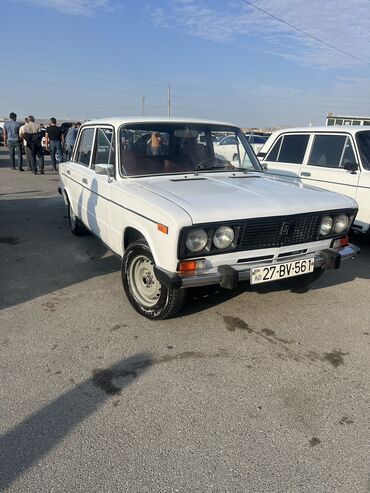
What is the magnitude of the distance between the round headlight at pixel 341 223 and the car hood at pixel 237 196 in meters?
0.11

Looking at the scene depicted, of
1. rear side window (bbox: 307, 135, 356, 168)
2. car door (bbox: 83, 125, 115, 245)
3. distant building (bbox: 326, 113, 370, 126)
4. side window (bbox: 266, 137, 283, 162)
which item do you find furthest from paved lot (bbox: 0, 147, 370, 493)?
distant building (bbox: 326, 113, 370, 126)

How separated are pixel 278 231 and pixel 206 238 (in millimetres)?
703

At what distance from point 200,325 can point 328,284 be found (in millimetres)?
1931

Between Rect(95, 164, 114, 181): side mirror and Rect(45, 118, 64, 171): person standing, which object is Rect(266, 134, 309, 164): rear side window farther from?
Rect(45, 118, 64, 171): person standing

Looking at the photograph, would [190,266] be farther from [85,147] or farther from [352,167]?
[352,167]

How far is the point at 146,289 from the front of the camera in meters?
3.85

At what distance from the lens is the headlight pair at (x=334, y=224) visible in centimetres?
376

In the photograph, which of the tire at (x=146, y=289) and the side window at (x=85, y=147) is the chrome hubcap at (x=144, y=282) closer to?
the tire at (x=146, y=289)

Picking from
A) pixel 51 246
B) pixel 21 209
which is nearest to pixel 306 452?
pixel 51 246

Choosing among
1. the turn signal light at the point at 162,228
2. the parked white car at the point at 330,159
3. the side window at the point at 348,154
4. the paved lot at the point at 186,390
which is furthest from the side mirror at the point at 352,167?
the turn signal light at the point at 162,228

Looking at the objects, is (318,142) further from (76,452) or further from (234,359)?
(76,452)

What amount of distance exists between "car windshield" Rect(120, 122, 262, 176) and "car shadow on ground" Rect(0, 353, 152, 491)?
208cm

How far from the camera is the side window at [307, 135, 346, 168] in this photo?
21.1 feet

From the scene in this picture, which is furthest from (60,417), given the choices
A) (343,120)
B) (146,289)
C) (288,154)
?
(343,120)
